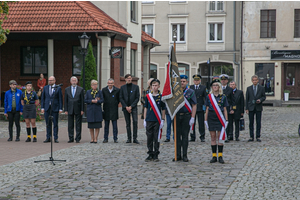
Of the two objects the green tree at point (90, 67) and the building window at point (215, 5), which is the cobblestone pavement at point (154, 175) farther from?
the building window at point (215, 5)

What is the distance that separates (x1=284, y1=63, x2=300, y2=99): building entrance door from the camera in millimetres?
37031

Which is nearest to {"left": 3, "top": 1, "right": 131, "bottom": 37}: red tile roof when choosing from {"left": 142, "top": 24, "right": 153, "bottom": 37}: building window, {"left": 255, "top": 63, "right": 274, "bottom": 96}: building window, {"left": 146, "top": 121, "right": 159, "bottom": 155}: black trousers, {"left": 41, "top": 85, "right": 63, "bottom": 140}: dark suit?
{"left": 41, "top": 85, "right": 63, "bottom": 140}: dark suit

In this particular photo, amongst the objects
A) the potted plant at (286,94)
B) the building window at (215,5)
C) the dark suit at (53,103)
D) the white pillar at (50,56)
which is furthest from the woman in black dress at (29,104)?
the building window at (215,5)

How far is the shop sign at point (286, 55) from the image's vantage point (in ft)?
119

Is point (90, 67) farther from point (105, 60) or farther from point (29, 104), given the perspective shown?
point (29, 104)

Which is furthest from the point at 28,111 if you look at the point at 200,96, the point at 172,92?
the point at 172,92

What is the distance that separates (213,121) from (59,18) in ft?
50.5

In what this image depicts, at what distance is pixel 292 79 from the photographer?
37.2m

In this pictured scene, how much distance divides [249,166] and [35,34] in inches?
642

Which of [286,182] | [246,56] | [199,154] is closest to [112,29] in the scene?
[199,154]

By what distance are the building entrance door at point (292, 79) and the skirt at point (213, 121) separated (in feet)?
96.6

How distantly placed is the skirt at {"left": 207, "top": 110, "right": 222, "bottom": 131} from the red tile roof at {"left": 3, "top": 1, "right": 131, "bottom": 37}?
13.0 metres

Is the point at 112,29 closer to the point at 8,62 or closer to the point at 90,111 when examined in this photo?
the point at 8,62

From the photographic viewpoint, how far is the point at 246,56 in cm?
3744
